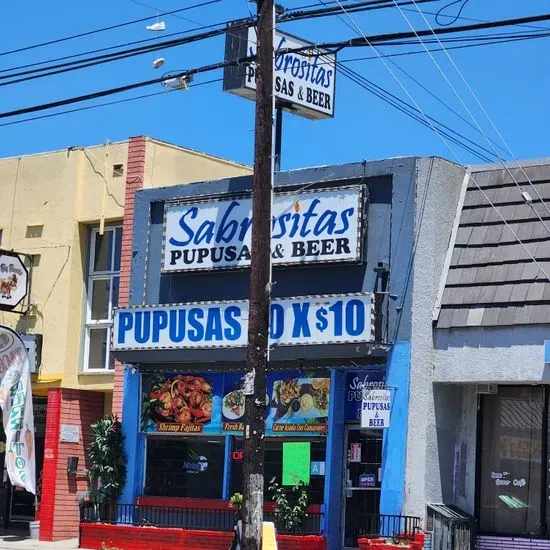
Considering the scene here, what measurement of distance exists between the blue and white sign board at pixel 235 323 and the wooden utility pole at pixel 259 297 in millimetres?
3240

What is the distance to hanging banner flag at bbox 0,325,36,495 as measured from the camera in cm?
2386

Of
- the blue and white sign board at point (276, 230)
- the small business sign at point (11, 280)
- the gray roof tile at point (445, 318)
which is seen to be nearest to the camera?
the gray roof tile at point (445, 318)

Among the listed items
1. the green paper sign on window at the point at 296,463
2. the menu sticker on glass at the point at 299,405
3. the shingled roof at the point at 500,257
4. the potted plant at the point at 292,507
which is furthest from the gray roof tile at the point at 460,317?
the potted plant at the point at 292,507

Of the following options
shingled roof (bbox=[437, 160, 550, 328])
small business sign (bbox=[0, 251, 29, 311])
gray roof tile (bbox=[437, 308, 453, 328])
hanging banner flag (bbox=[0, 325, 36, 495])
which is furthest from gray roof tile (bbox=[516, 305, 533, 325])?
small business sign (bbox=[0, 251, 29, 311])

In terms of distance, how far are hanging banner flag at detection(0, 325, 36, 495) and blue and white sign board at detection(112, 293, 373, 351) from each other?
241 cm

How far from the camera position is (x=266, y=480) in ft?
Answer: 71.2


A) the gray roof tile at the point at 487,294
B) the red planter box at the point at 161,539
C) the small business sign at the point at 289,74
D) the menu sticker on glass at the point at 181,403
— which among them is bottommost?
the red planter box at the point at 161,539

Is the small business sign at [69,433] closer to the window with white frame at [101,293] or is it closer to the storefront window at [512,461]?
the window with white frame at [101,293]

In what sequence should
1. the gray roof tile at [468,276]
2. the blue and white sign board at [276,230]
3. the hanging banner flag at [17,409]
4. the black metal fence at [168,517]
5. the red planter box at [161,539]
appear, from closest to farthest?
the gray roof tile at [468,276]
the red planter box at [161,539]
the blue and white sign board at [276,230]
the black metal fence at [168,517]
the hanging banner flag at [17,409]

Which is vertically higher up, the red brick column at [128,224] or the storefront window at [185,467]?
the red brick column at [128,224]

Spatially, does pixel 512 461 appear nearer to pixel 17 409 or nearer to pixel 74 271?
pixel 17 409

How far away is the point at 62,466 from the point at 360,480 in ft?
A: 24.5

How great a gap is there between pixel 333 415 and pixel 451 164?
4678mm

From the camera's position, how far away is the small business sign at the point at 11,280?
1019 inches
